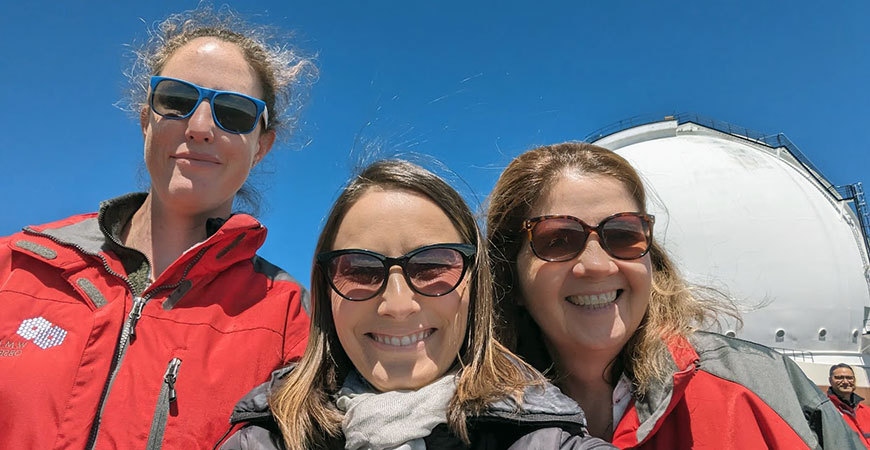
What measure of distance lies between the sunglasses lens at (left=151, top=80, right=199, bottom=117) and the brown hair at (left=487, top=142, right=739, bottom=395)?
1.48 meters

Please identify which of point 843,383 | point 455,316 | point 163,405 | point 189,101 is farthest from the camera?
point 843,383

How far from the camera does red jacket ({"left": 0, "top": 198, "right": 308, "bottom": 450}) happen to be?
6.58 ft

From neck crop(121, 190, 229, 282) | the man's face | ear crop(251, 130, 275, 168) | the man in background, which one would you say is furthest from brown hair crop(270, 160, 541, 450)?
the man's face

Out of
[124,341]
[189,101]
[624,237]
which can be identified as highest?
[189,101]

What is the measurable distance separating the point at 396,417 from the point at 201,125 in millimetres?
1629

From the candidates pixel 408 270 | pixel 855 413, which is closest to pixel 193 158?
pixel 408 270

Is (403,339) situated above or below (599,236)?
below

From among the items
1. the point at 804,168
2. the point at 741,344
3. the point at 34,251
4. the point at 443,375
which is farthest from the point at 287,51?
the point at 804,168

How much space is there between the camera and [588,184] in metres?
2.37

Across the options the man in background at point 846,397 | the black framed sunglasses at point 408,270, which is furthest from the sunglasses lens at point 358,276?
the man in background at point 846,397

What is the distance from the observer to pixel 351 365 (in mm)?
2100

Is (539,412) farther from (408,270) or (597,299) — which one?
(597,299)

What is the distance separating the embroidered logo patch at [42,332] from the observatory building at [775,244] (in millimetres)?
18846

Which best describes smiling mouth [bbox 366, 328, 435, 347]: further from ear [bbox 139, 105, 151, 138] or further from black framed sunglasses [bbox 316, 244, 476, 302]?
ear [bbox 139, 105, 151, 138]
